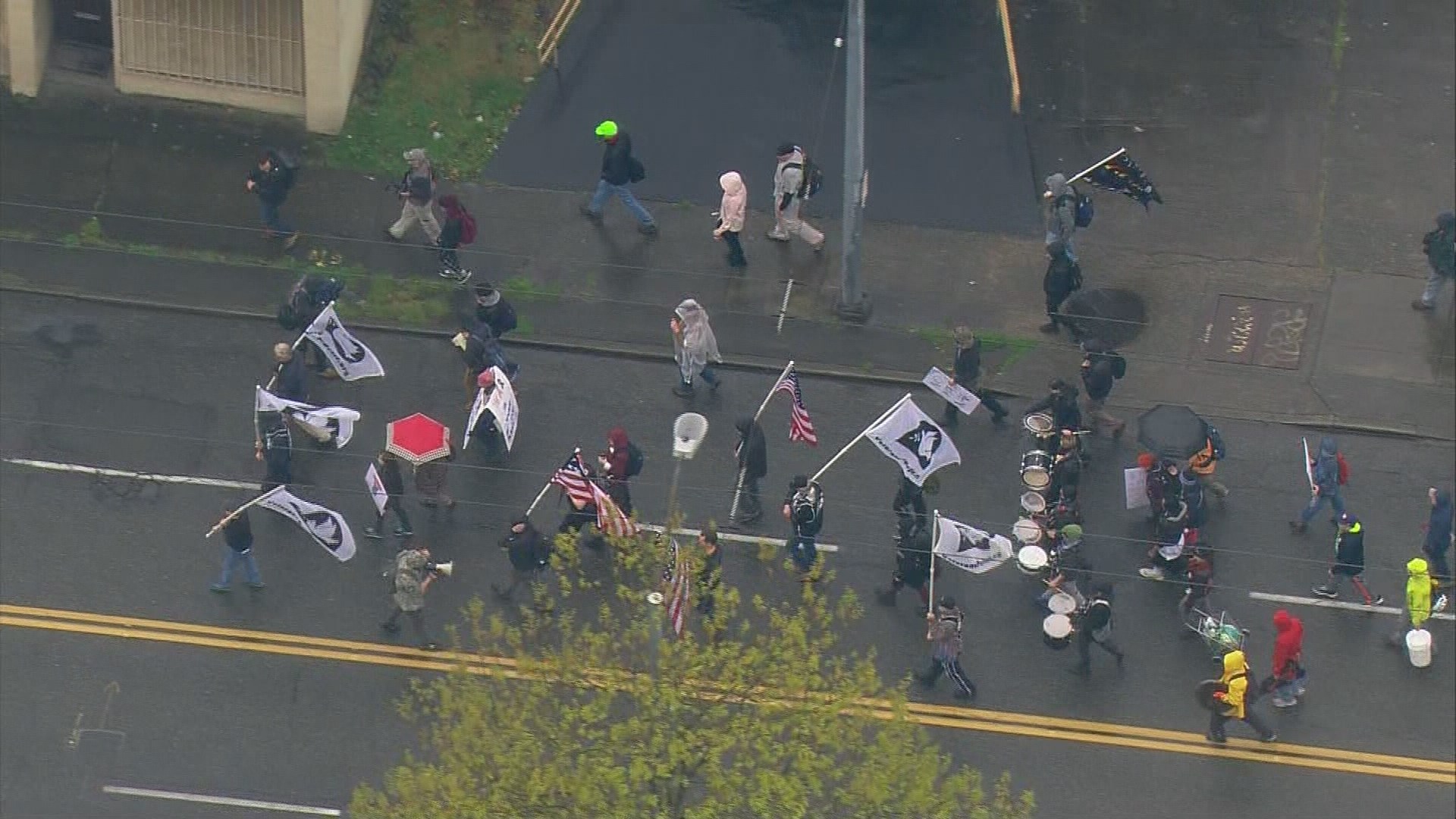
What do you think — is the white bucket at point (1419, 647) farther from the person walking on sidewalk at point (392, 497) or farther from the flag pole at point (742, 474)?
the person walking on sidewalk at point (392, 497)

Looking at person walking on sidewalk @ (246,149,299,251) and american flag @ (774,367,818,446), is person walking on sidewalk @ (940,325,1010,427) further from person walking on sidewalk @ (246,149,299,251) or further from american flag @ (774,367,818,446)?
person walking on sidewalk @ (246,149,299,251)

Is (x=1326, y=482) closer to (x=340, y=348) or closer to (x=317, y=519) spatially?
(x=317, y=519)

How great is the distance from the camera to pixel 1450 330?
27.9 metres

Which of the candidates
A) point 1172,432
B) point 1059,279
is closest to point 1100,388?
point 1172,432

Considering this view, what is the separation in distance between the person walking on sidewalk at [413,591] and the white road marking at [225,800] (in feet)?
7.19

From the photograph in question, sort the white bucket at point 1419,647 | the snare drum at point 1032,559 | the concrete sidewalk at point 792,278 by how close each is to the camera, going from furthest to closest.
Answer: the concrete sidewalk at point 792,278
the white bucket at point 1419,647
the snare drum at point 1032,559

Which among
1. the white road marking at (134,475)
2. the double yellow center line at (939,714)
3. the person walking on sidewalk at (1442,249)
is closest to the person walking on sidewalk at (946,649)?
the double yellow center line at (939,714)

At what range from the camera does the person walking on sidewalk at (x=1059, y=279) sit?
26.6 meters

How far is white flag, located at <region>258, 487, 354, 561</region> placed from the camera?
75.7ft

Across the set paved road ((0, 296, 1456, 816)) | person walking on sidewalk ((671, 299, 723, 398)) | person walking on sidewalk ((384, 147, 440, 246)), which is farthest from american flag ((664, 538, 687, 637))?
person walking on sidewalk ((384, 147, 440, 246))

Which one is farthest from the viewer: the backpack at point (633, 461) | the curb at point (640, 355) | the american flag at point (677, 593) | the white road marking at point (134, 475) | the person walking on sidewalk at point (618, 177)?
the person walking on sidewalk at point (618, 177)

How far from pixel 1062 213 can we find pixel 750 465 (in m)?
5.29

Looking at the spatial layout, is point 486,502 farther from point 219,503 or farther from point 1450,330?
point 1450,330

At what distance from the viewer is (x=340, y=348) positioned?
83.4 feet
